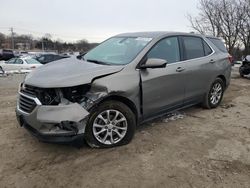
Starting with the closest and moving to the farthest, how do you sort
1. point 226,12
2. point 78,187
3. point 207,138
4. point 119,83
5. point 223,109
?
point 78,187 → point 119,83 → point 207,138 → point 223,109 → point 226,12

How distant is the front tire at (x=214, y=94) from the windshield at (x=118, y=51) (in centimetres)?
208

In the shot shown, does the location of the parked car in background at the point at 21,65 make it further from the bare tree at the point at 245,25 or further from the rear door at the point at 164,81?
the bare tree at the point at 245,25

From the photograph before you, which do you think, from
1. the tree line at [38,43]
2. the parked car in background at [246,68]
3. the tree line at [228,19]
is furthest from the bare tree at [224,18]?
the tree line at [38,43]

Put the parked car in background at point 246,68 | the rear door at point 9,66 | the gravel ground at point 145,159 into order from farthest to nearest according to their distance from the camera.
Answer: the rear door at point 9,66 < the parked car in background at point 246,68 < the gravel ground at point 145,159

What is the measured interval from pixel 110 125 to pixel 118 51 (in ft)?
4.54

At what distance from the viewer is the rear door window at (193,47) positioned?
501 cm

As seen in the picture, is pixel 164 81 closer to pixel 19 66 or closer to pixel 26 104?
pixel 26 104

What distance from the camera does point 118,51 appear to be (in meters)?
4.52

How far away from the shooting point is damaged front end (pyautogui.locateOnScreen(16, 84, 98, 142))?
3.33 m

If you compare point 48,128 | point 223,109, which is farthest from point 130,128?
point 223,109

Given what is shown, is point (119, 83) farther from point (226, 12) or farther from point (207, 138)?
point (226, 12)

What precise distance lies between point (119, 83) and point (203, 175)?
1.61 m

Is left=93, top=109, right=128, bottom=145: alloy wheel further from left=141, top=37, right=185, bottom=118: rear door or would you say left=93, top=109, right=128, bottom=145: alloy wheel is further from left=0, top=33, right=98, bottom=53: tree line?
left=0, top=33, right=98, bottom=53: tree line

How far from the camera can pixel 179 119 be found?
5.20 meters
